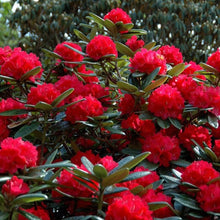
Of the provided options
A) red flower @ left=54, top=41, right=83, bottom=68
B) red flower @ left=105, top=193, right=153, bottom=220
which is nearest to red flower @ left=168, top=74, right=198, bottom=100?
red flower @ left=54, top=41, right=83, bottom=68

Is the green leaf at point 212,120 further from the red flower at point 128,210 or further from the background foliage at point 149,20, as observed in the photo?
the background foliage at point 149,20

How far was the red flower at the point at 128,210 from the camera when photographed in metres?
0.94

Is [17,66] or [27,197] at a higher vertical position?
[17,66]

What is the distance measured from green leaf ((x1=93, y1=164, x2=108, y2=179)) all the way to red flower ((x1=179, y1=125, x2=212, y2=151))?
559 mm

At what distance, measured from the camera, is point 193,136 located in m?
1.45

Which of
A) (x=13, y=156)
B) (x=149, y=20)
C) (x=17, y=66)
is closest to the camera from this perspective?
(x=13, y=156)

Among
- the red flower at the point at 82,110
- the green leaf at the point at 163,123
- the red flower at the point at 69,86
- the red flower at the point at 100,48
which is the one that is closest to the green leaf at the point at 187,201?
the green leaf at the point at 163,123

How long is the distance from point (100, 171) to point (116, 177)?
0.15ft

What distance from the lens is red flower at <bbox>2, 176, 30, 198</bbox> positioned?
98cm

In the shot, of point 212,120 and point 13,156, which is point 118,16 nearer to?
point 212,120

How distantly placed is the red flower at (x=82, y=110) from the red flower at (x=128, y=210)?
49cm

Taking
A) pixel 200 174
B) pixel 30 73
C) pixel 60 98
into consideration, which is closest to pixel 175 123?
pixel 200 174

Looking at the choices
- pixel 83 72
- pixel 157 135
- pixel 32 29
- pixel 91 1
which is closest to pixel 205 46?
pixel 91 1

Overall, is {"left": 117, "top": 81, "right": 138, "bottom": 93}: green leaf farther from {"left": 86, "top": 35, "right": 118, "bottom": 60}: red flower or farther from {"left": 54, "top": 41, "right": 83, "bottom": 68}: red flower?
{"left": 54, "top": 41, "right": 83, "bottom": 68}: red flower
